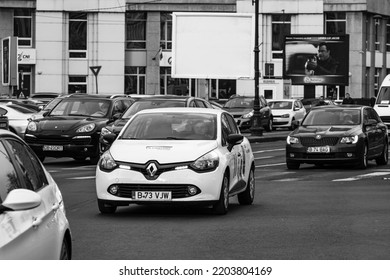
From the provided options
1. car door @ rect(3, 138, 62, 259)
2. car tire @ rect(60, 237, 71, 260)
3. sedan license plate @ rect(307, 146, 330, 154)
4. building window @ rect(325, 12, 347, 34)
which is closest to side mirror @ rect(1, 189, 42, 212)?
car door @ rect(3, 138, 62, 259)

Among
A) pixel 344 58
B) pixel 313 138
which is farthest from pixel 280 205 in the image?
pixel 344 58

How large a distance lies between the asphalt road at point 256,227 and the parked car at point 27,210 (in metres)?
3.00

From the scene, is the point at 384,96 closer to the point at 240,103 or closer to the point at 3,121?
the point at 240,103

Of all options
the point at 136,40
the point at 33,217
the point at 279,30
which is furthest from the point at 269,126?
the point at 33,217

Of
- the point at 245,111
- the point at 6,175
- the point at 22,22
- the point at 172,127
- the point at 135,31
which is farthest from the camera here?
the point at 135,31

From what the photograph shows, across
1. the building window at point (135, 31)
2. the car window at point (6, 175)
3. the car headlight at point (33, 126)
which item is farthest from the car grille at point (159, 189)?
the building window at point (135, 31)

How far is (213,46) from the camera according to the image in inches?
2264

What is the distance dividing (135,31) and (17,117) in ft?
153

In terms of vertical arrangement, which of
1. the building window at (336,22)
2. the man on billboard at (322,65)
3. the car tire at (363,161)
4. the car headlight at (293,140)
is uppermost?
the building window at (336,22)

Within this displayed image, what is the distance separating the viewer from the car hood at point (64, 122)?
90.5 ft

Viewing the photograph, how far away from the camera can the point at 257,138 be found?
44781mm

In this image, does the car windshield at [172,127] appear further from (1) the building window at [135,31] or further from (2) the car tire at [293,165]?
(1) the building window at [135,31]

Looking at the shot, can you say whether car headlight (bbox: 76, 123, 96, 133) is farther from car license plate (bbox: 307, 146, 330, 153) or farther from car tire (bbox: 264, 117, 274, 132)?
car tire (bbox: 264, 117, 274, 132)

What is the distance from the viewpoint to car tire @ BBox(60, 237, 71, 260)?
812cm
